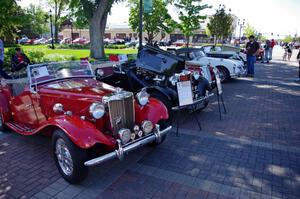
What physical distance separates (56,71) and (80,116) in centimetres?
142

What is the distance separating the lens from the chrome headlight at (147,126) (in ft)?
12.9

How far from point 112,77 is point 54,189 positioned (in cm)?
418

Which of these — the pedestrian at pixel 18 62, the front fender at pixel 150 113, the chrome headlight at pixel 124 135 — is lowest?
the chrome headlight at pixel 124 135

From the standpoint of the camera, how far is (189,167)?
159 inches

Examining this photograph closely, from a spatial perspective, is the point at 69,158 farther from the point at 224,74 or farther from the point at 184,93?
the point at 224,74

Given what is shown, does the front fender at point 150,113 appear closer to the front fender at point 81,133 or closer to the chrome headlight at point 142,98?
the chrome headlight at point 142,98

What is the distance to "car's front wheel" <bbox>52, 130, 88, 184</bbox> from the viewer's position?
3.33 meters

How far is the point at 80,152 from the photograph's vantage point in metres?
3.34

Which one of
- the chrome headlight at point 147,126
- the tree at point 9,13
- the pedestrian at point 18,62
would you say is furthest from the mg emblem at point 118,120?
the tree at point 9,13

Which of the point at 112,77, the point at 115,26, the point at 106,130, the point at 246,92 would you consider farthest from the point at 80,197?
the point at 115,26

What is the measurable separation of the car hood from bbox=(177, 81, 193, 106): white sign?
1.58 meters

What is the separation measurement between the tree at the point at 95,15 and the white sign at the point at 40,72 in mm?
12348

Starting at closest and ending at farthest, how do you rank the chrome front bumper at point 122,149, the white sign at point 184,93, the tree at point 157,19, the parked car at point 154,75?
the chrome front bumper at point 122,149
the white sign at point 184,93
the parked car at point 154,75
the tree at point 157,19

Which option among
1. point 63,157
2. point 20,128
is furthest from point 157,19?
point 63,157
